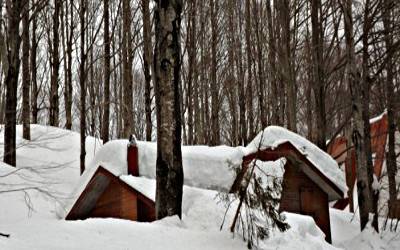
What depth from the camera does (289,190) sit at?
9109 mm

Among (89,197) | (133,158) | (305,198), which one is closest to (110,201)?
(89,197)

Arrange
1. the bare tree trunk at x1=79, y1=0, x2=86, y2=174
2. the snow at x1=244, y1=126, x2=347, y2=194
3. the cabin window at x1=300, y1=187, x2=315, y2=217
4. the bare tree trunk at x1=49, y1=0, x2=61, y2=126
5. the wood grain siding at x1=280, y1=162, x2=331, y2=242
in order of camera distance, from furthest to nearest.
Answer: the bare tree trunk at x1=49, y1=0, x2=61, y2=126, the bare tree trunk at x1=79, y1=0, x2=86, y2=174, the cabin window at x1=300, y1=187, x2=315, y2=217, the wood grain siding at x1=280, y1=162, x2=331, y2=242, the snow at x1=244, y1=126, x2=347, y2=194

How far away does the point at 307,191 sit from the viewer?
930 cm

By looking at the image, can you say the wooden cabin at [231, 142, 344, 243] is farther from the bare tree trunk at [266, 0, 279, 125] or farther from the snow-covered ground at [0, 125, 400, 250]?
the bare tree trunk at [266, 0, 279, 125]

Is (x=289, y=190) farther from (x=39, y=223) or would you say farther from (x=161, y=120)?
(x=39, y=223)

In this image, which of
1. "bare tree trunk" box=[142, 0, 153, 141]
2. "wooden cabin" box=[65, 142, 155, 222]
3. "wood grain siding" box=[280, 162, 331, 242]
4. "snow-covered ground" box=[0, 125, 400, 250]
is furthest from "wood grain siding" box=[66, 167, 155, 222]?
"bare tree trunk" box=[142, 0, 153, 141]

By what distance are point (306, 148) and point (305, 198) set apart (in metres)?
1.13

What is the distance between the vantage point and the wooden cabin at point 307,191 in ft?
29.4

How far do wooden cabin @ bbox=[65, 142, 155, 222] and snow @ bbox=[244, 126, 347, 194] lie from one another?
87.3 inches

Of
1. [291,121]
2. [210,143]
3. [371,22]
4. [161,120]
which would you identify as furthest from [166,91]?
[210,143]

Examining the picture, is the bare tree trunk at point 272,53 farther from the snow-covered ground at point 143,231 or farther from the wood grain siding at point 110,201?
the wood grain siding at point 110,201

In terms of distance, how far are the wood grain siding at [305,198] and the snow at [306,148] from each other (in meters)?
0.43

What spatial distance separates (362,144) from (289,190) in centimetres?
167

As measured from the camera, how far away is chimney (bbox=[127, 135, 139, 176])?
7.31 m
